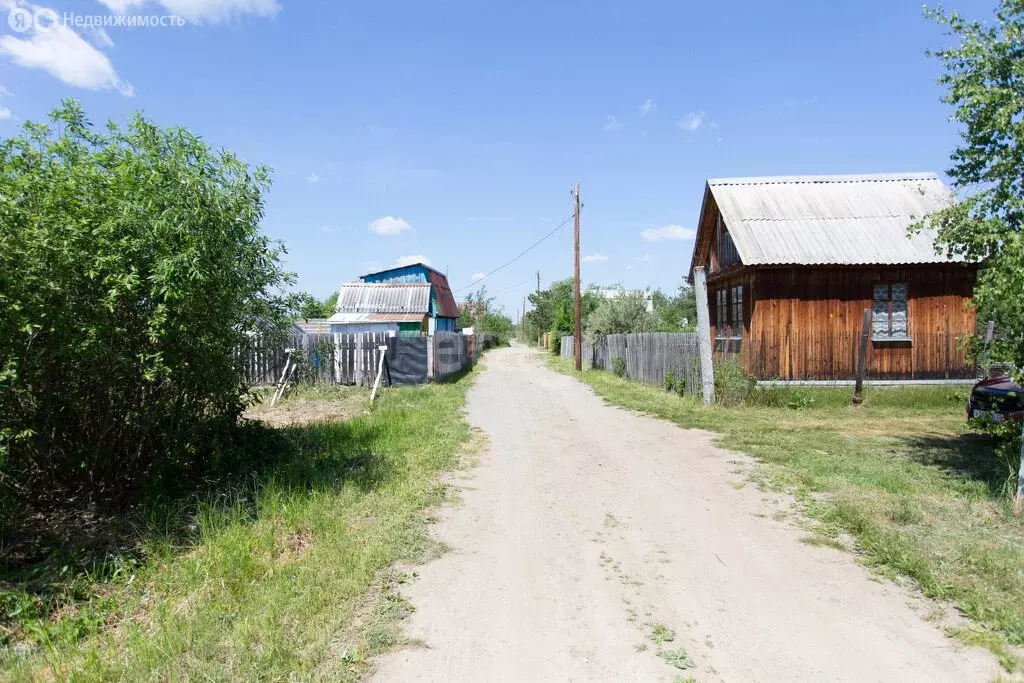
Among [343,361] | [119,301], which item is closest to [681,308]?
[343,361]

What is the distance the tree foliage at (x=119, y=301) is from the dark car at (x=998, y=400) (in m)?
9.54

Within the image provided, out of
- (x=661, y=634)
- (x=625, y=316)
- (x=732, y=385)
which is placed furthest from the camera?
(x=625, y=316)

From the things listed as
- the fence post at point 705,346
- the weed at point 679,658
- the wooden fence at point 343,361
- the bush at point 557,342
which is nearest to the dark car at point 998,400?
the fence post at point 705,346

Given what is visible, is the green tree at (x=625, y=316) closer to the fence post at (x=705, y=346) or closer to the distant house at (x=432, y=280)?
the distant house at (x=432, y=280)

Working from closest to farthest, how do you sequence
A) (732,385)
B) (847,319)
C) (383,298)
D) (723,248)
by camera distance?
(732,385) → (847,319) → (723,248) → (383,298)

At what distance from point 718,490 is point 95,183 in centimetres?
686

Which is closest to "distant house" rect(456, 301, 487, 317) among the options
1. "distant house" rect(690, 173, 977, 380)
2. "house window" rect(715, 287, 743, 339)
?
"house window" rect(715, 287, 743, 339)

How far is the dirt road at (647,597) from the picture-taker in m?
3.44

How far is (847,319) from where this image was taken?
17391mm

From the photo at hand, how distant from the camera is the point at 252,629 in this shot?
3.79 m

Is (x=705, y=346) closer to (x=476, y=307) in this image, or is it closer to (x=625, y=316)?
(x=625, y=316)

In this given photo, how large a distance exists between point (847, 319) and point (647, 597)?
15.6m

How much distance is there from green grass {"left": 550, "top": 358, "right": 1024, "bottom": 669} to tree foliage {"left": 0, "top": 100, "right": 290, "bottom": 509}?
5.96 m

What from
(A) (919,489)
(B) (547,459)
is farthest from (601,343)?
(A) (919,489)
